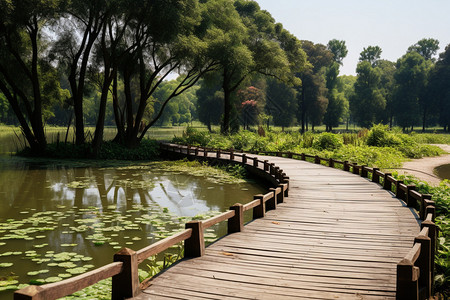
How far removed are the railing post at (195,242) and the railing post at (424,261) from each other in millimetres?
3041

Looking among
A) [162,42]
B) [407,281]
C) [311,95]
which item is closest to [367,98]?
[311,95]

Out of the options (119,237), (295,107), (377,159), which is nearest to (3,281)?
(119,237)

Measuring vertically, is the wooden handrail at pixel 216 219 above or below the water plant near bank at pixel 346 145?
below

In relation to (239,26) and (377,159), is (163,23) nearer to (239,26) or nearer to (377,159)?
(239,26)

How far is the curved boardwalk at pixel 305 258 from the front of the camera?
4.66m

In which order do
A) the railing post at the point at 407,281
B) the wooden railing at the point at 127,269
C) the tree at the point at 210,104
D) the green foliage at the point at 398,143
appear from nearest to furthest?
the wooden railing at the point at 127,269 → the railing post at the point at 407,281 → the green foliage at the point at 398,143 → the tree at the point at 210,104

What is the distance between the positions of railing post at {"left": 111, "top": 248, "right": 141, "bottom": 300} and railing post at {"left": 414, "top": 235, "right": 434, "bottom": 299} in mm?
3641

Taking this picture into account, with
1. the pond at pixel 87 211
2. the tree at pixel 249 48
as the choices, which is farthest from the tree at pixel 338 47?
the pond at pixel 87 211

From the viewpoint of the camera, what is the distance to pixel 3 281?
6344 millimetres

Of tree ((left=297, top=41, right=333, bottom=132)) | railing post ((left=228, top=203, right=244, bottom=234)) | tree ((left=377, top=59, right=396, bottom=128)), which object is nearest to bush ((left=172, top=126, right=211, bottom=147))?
railing post ((left=228, top=203, right=244, bottom=234))

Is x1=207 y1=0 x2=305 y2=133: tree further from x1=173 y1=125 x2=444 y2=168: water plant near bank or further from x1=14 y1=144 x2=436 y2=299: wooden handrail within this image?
x1=14 y1=144 x2=436 y2=299: wooden handrail

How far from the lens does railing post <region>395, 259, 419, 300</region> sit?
414 cm

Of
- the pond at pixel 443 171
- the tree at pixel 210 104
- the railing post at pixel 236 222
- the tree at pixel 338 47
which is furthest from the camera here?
the tree at pixel 338 47

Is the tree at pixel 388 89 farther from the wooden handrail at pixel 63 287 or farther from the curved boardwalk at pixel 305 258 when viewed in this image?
the wooden handrail at pixel 63 287
